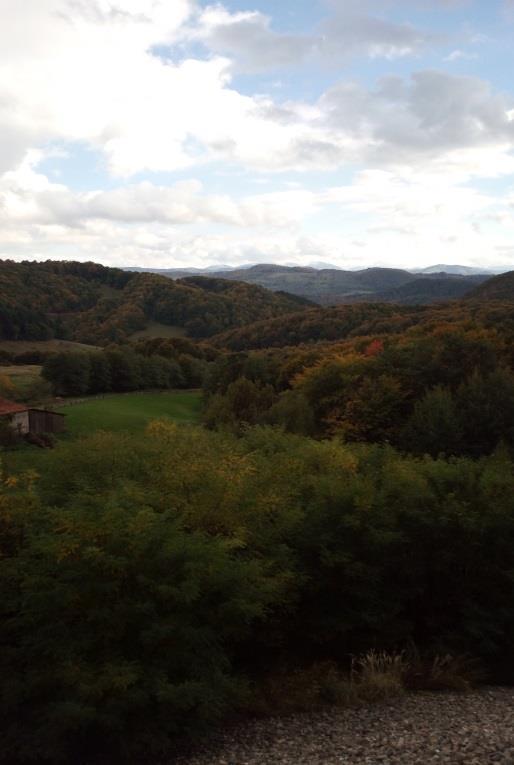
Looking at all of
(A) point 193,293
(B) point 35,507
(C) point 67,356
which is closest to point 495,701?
(B) point 35,507

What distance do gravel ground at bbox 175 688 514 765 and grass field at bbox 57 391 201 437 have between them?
148ft

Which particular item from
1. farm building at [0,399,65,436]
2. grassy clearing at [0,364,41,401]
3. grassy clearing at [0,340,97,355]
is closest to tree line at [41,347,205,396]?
grassy clearing at [0,364,41,401]

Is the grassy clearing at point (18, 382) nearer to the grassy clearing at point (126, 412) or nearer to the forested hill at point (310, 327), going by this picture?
the grassy clearing at point (126, 412)

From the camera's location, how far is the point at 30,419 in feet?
195

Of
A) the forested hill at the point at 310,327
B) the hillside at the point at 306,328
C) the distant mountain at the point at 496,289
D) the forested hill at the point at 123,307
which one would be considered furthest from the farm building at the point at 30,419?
the distant mountain at the point at 496,289

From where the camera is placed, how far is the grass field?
210ft

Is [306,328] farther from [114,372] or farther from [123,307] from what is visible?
[123,307]

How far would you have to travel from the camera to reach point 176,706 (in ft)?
38.8

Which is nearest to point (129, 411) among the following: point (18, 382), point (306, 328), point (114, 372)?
point (114, 372)

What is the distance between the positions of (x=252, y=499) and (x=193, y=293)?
545ft

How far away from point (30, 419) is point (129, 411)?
568 inches

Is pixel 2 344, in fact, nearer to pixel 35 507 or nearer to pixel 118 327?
pixel 118 327

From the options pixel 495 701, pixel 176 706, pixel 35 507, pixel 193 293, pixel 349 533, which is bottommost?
pixel 495 701

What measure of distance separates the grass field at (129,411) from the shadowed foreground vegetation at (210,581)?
128 feet
